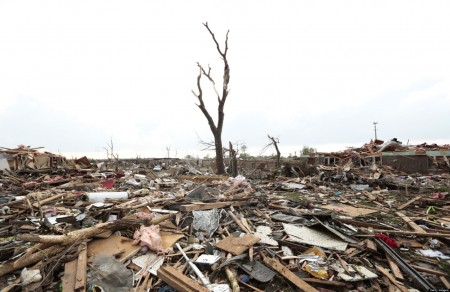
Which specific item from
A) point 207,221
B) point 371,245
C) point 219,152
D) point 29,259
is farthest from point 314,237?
point 219,152

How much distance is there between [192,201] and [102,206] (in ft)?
7.18

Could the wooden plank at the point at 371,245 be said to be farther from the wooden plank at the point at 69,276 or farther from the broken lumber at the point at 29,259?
the broken lumber at the point at 29,259

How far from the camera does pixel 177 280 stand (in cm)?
356

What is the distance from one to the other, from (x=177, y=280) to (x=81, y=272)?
131cm

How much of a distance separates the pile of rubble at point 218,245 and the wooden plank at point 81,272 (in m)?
0.01

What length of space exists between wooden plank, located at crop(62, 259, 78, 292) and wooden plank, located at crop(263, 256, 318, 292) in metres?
2.71

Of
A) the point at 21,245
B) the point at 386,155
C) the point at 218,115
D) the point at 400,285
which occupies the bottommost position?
the point at 400,285

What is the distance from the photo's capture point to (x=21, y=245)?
174 inches

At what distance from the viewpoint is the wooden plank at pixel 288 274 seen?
3.52m

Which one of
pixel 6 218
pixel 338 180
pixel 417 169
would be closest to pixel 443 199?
pixel 338 180

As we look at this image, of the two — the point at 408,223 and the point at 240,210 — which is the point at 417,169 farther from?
the point at 240,210

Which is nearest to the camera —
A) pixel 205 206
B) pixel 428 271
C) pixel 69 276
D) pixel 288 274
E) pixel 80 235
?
pixel 69 276

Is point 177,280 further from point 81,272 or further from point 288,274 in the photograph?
point 288,274

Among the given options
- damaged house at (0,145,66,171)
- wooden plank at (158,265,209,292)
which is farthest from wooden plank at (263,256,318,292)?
damaged house at (0,145,66,171)
